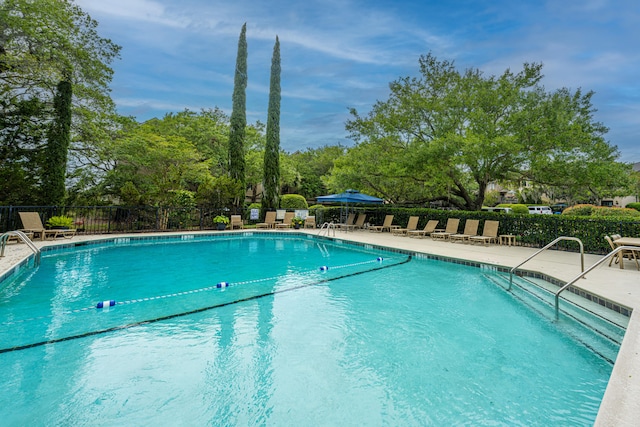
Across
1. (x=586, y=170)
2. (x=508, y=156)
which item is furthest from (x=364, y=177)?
(x=586, y=170)

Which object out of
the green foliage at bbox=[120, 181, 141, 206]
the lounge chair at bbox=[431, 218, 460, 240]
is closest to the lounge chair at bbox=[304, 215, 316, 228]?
the lounge chair at bbox=[431, 218, 460, 240]

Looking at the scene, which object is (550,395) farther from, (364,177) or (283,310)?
(364,177)

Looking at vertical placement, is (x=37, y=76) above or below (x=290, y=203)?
above

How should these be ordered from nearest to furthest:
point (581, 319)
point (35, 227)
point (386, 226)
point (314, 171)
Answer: point (581, 319) < point (35, 227) < point (386, 226) < point (314, 171)

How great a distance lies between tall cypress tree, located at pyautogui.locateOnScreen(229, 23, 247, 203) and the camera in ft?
65.0

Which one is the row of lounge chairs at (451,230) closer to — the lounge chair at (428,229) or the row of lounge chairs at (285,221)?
the lounge chair at (428,229)

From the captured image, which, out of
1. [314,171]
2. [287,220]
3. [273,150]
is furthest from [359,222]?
[314,171]

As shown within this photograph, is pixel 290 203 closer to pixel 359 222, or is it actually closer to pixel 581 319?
pixel 359 222

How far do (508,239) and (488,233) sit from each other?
2.62 ft

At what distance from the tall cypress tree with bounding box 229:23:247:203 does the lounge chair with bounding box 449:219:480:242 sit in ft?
42.2

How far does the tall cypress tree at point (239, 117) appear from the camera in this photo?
65.0 ft

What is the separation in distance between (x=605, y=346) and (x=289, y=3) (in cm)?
1515

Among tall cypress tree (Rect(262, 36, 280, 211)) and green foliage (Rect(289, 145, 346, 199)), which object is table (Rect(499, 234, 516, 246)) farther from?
green foliage (Rect(289, 145, 346, 199))

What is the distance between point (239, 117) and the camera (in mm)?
20047
